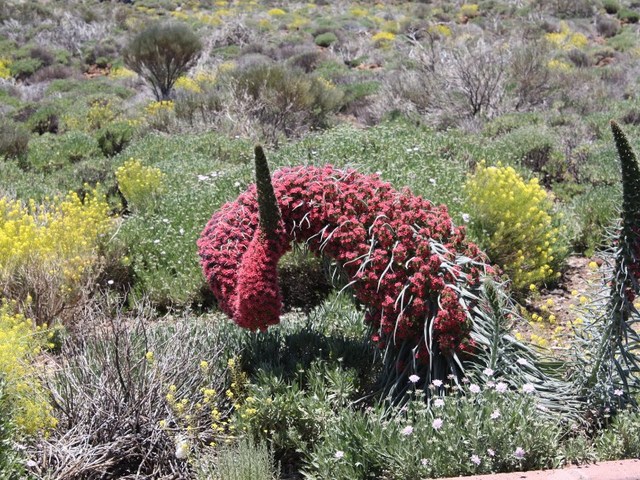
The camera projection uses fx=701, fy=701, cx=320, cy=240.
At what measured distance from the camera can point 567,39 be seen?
28141 mm

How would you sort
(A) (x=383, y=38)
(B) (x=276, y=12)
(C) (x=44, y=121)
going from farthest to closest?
(B) (x=276, y=12), (A) (x=383, y=38), (C) (x=44, y=121)

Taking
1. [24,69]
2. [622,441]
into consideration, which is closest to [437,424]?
[622,441]

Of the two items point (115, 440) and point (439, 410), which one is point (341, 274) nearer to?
point (439, 410)

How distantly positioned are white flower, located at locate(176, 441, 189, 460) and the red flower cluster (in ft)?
2.43

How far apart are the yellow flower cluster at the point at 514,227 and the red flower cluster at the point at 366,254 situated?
6.68 feet

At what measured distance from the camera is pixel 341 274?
4285 millimetres

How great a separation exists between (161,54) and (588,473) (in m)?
17.7

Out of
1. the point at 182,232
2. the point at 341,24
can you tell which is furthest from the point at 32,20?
the point at 182,232

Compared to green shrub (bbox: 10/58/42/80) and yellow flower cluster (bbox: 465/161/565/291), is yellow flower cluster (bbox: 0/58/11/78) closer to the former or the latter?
green shrub (bbox: 10/58/42/80)

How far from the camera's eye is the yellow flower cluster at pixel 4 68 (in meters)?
25.3

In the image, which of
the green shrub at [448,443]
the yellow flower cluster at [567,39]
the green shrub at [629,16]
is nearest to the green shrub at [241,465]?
the green shrub at [448,443]

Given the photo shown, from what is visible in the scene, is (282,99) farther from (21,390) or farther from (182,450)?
(182,450)

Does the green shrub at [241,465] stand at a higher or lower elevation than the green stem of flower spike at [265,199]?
lower

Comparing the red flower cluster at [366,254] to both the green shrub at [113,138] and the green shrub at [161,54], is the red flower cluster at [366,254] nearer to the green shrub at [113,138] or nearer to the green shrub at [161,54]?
the green shrub at [113,138]
